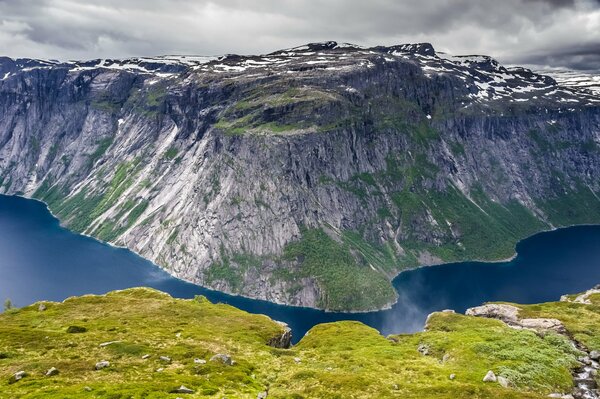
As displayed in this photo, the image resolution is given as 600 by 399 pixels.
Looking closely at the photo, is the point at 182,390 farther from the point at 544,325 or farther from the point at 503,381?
the point at 544,325

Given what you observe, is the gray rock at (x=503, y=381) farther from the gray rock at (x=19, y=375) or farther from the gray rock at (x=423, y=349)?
the gray rock at (x=19, y=375)

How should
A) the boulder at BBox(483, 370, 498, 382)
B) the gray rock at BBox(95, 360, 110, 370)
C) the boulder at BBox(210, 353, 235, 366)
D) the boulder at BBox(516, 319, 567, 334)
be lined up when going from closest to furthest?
the gray rock at BBox(95, 360, 110, 370), the boulder at BBox(483, 370, 498, 382), the boulder at BBox(210, 353, 235, 366), the boulder at BBox(516, 319, 567, 334)

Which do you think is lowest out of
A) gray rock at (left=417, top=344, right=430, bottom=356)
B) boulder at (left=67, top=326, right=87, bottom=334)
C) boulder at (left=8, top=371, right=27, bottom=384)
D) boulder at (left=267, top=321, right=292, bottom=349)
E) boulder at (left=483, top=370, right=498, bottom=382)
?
boulder at (left=267, top=321, right=292, bottom=349)

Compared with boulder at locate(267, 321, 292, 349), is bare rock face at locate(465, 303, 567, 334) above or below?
above

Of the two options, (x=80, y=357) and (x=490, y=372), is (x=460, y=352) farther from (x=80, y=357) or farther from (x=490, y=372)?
(x=80, y=357)

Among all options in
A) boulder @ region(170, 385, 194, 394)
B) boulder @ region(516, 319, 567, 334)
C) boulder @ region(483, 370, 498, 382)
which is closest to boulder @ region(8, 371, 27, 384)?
boulder @ region(170, 385, 194, 394)

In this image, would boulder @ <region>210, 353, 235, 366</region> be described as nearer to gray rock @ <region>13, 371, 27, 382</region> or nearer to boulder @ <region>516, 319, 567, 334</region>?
gray rock @ <region>13, 371, 27, 382</region>

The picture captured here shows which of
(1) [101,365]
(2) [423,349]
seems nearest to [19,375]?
(1) [101,365]

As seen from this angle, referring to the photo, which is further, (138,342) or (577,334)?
(577,334)

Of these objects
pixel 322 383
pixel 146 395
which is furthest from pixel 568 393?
pixel 146 395
